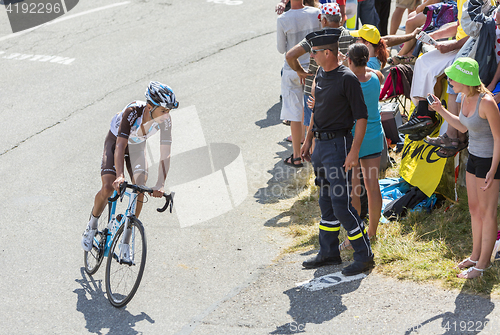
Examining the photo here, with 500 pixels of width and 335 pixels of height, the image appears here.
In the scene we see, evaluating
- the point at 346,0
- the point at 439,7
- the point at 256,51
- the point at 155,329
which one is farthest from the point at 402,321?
the point at 256,51

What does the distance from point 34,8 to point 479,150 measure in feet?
44.5

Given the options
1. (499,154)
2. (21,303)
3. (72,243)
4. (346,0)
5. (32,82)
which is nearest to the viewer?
(499,154)

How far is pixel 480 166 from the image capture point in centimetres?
469

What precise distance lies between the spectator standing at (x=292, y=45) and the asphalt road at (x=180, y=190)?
2.11ft

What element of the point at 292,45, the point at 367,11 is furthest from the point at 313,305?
the point at 367,11

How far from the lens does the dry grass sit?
16.1 feet

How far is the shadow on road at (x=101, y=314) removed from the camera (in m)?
5.04

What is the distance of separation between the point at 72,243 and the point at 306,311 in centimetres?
316

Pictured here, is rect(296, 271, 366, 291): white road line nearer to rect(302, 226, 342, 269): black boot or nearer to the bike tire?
rect(302, 226, 342, 269): black boot

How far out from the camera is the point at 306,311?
193 inches

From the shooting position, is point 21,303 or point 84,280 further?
point 84,280

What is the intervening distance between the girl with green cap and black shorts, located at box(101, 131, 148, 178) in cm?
305

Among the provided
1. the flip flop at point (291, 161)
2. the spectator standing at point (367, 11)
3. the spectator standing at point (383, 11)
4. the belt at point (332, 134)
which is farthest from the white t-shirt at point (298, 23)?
the spectator standing at point (383, 11)

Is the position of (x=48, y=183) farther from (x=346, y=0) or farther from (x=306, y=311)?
(x=346, y=0)
